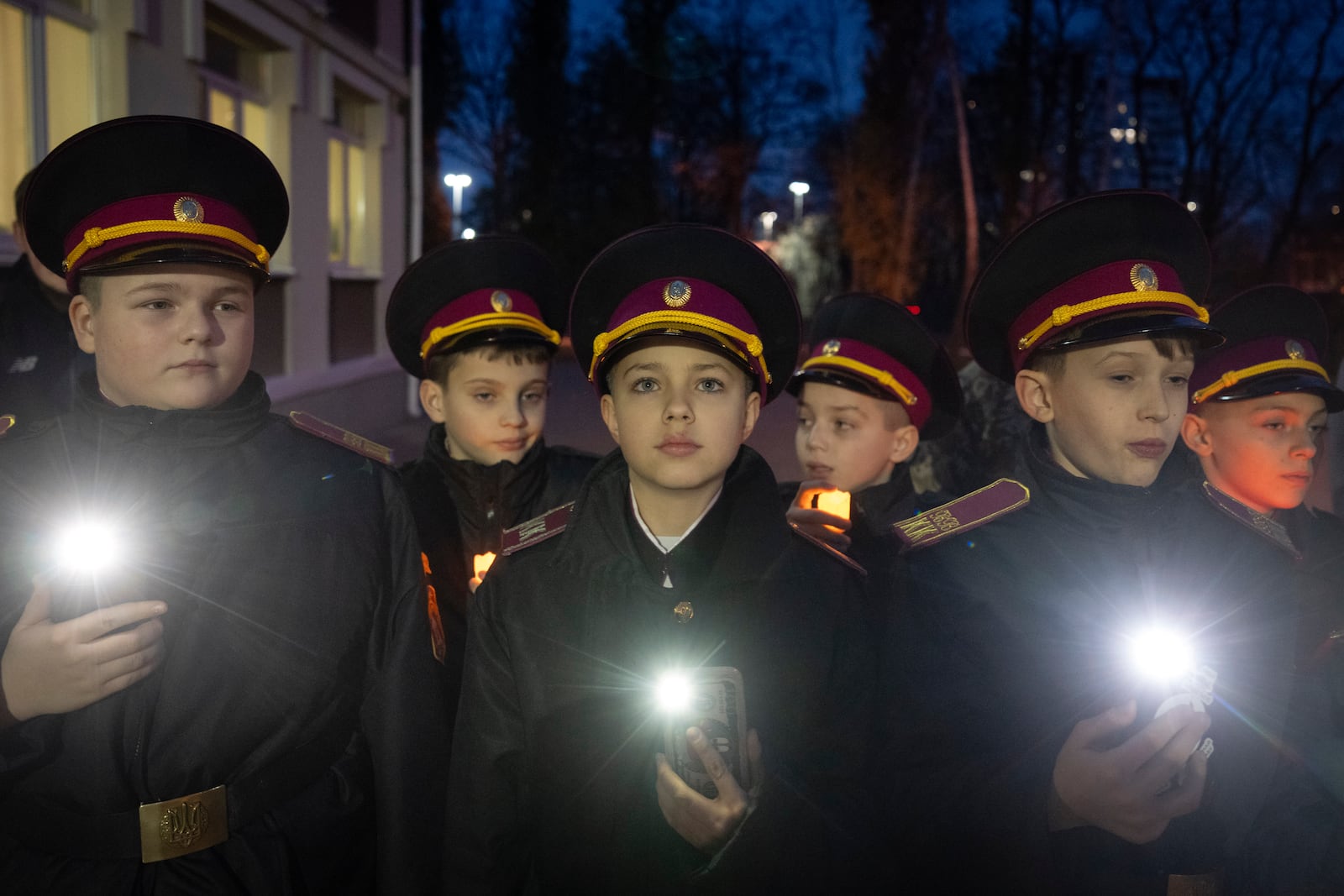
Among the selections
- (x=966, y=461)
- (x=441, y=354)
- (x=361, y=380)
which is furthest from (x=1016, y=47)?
(x=441, y=354)

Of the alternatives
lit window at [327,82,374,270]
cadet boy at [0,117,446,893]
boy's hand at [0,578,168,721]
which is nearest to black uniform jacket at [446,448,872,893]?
cadet boy at [0,117,446,893]

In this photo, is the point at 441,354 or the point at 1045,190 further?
the point at 1045,190

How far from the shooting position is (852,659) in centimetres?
219

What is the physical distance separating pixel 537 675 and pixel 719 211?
125ft

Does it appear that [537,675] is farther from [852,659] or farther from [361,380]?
[361,380]

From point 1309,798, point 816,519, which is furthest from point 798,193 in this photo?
point 1309,798

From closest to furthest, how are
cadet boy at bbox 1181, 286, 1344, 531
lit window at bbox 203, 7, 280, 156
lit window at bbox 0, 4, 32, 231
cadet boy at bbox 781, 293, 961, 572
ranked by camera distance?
cadet boy at bbox 1181, 286, 1344, 531 → cadet boy at bbox 781, 293, 961, 572 → lit window at bbox 0, 4, 32, 231 → lit window at bbox 203, 7, 280, 156

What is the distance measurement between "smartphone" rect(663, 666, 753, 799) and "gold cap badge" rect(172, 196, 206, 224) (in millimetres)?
1430

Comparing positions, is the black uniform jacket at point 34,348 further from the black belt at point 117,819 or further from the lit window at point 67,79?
the lit window at point 67,79

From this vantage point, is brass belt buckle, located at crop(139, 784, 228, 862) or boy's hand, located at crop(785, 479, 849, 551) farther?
boy's hand, located at crop(785, 479, 849, 551)

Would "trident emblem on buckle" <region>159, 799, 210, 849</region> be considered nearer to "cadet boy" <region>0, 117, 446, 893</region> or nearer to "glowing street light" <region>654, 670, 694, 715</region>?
"cadet boy" <region>0, 117, 446, 893</region>

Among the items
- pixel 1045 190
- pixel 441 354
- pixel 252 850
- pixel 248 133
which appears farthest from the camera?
pixel 1045 190

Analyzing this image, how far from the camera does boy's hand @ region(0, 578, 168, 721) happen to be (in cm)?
191

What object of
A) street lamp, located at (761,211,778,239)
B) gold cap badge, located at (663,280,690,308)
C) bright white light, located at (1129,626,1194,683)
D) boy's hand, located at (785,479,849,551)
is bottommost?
bright white light, located at (1129,626,1194,683)
